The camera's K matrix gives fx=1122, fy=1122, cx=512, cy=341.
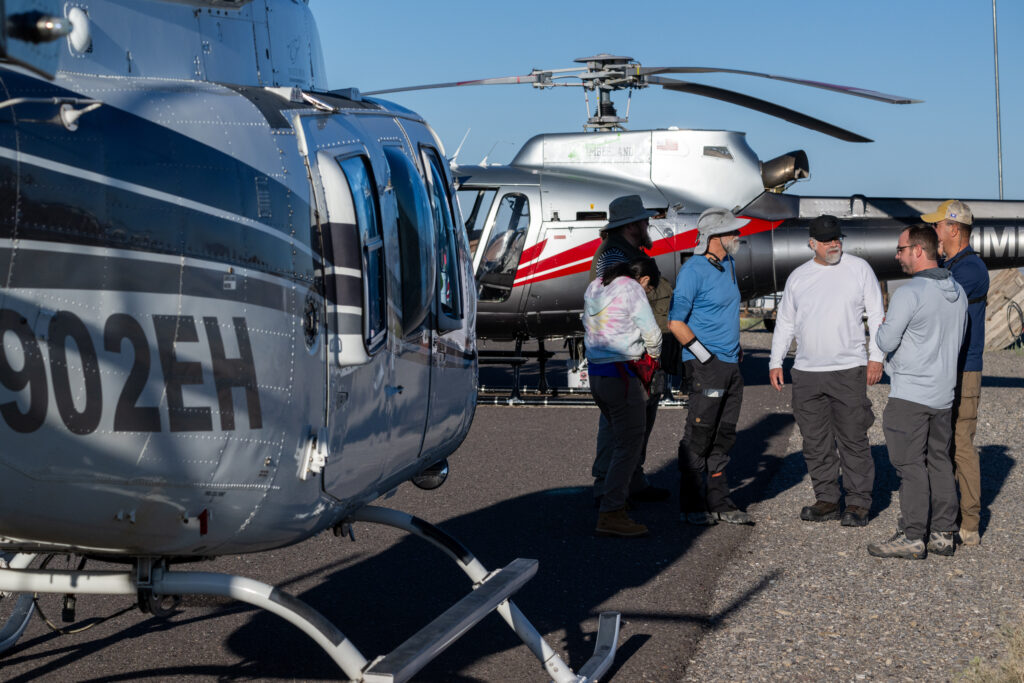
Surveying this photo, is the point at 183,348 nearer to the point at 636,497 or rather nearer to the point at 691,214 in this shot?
the point at 636,497

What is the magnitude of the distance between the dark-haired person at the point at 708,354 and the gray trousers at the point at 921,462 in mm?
1107

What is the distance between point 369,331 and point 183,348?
2.43 feet

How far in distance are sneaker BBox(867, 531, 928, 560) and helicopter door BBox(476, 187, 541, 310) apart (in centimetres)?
670

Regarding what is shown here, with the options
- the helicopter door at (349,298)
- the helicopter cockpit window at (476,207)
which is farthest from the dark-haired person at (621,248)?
the helicopter cockpit window at (476,207)

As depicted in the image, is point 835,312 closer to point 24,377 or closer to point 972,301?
point 972,301

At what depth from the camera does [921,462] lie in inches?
261

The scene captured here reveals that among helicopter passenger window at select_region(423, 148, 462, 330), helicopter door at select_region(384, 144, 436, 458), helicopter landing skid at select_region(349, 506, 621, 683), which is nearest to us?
helicopter door at select_region(384, 144, 436, 458)

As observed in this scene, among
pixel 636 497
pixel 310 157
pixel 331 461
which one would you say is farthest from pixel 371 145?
pixel 636 497

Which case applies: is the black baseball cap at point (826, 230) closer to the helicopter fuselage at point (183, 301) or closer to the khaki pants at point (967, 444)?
the khaki pants at point (967, 444)

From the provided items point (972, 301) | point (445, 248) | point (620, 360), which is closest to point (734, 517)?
point (620, 360)

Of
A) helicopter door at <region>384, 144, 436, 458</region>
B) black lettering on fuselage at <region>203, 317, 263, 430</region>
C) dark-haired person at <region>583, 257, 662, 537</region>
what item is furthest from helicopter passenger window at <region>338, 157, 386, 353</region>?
dark-haired person at <region>583, 257, 662, 537</region>

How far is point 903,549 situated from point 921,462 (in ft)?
1.71

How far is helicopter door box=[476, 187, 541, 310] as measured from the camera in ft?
41.8

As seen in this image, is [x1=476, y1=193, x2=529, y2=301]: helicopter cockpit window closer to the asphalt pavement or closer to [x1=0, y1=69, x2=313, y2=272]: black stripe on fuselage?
the asphalt pavement
